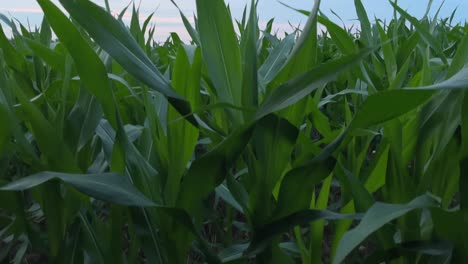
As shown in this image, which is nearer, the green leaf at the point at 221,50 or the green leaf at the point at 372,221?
the green leaf at the point at 372,221

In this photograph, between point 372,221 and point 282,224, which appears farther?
point 282,224

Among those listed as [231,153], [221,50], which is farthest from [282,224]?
[221,50]

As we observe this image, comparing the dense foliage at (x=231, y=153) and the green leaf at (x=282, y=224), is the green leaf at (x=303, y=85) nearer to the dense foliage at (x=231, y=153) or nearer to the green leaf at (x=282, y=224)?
the dense foliage at (x=231, y=153)

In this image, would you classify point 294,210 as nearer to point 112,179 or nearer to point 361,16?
point 112,179

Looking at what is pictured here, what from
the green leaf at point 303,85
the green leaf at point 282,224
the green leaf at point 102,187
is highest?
the green leaf at point 303,85

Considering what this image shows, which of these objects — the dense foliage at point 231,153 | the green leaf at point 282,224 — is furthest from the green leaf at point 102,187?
the green leaf at point 282,224

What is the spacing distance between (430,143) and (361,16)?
47 cm

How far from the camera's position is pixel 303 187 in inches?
24.6

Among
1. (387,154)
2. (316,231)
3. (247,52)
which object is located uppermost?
(247,52)

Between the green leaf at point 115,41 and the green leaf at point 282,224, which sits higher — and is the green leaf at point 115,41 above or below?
above

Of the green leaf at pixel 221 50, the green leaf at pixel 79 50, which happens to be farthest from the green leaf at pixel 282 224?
the green leaf at pixel 79 50

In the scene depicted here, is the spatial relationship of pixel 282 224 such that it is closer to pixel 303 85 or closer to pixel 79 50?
pixel 303 85

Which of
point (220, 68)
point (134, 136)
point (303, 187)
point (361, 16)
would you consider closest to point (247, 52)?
point (220, 68)

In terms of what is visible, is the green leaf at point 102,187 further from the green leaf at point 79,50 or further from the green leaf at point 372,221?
the green leaf at point 372,221
